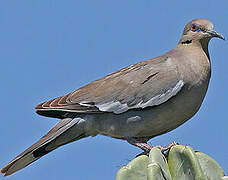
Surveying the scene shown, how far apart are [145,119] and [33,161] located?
1369 millimetres

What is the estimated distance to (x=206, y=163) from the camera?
3.88m

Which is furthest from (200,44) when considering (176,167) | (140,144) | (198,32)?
(176,167)

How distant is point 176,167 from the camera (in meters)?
3.81

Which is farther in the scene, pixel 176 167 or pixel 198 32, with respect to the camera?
pixel 198 32

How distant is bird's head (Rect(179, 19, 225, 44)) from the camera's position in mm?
5879

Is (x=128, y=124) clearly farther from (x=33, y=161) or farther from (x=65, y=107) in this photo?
(x=33, y=161)

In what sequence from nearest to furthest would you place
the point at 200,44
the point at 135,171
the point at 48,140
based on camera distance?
the point at 135,171 < the point at 48,140 < the point at 200,44

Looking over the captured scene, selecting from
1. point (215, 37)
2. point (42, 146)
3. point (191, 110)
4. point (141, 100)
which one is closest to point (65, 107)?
point (42, 146)

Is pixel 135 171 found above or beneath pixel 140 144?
beneath

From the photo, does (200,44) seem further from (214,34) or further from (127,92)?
(127,92)

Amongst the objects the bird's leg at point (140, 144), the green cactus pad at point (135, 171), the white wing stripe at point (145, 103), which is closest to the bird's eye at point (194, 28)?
the white wing stripe at point (145, 103)

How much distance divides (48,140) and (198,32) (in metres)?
2.24

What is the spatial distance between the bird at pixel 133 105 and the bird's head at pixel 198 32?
0.04 meters

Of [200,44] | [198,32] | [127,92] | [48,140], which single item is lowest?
[48,140]
